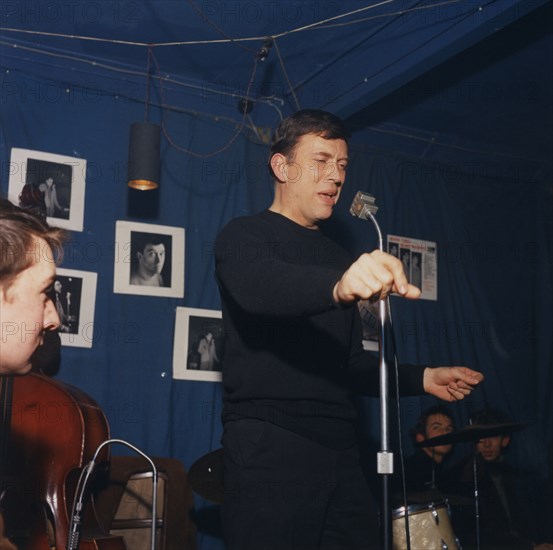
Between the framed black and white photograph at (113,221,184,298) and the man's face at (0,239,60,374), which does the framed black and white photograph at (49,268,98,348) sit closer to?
the framed black and white photograph at (113,221,184,298)

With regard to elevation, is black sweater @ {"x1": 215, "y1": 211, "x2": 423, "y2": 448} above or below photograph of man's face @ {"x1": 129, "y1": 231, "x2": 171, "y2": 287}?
below

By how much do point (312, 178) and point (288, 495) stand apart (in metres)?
1.06

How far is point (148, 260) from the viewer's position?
14.8 ft

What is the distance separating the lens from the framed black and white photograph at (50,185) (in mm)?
4188

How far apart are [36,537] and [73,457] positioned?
379mm

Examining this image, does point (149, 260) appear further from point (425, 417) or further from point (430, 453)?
point (430, 453)

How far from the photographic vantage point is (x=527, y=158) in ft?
19.7

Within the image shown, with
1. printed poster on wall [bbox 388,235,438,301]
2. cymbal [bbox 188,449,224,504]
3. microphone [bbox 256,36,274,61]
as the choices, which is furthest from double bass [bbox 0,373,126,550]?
printed poster on wall [bbox 388,235,438,301]

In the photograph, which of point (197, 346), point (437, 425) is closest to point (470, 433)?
point (437, 425)

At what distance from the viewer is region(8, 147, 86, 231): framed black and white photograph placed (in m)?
4.19

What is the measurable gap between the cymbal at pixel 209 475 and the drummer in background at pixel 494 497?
80.1 inches

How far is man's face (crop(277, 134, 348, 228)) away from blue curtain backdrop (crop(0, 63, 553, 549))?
2.18 m

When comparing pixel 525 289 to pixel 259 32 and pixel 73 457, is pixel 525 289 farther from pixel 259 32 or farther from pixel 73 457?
pixel 73 457

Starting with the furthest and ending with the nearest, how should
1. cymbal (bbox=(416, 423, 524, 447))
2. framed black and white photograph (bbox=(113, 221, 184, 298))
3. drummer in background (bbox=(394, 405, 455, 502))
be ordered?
drummer in background (bbox=(394, 405, 455, 502)) < framed black and white photograph (bbox=(113, 221, 184, 298)) < cymbal (bbox=(416, 423, 524, 447))
